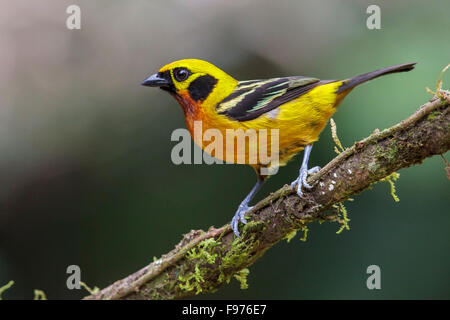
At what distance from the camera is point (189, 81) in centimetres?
361

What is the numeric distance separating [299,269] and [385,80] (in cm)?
183

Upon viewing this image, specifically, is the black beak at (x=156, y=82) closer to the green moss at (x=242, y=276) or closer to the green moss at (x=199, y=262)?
the green moss at (x=199, y=262)

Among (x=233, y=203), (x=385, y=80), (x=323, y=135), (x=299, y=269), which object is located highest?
(x=385, y=80)

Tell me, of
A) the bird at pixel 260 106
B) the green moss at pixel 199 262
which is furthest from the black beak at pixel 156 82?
the green moss at pixel 199 262

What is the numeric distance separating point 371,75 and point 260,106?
78 cm

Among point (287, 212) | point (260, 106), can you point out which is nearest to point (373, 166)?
point (287, 212)

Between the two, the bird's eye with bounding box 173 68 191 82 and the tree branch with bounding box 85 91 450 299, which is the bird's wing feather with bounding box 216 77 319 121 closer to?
the bird's eye with bounding box 173 68 191 82

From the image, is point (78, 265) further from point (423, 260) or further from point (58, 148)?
point (423, 260)

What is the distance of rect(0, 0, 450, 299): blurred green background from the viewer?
3.72 meters

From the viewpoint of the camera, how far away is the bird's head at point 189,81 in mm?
3584

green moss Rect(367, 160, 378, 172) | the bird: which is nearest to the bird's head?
the bird

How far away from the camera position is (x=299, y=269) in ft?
14.1

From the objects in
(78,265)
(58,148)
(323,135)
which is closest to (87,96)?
(58,148)

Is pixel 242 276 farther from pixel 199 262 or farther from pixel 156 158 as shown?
pixel 156 158
